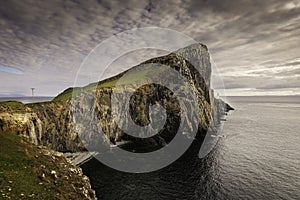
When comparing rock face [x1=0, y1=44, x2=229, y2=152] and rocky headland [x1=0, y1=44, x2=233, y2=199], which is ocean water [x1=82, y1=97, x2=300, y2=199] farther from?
rocky headland [x1=0, y1=44, x2=233, y2=199]

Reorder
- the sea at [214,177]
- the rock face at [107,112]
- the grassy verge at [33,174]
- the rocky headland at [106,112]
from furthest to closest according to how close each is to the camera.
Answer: the rock face at [107,112], the rocky headland at [106,112], the sea at [214,177], the grassy verge at [33,174]

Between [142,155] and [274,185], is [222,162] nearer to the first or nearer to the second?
[274,185]

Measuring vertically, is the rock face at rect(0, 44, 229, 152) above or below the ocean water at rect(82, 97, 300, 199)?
above

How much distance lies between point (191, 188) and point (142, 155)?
34.2m

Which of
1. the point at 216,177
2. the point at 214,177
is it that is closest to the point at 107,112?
the point at 214,177

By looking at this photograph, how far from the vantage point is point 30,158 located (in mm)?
36750

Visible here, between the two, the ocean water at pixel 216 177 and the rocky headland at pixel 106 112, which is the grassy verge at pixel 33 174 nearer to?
the rocky headland at pixel 106 112

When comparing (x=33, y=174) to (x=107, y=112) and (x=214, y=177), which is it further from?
(x=107, y=112)

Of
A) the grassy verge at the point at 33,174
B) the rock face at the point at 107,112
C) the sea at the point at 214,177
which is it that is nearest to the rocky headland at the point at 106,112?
the rock face at the point at 107,112

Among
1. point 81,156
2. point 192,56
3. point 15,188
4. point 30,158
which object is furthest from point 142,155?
point 192,56

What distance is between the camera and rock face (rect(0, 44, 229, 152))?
6523 centimetres

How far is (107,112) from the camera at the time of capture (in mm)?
108812

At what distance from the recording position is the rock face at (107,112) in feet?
214

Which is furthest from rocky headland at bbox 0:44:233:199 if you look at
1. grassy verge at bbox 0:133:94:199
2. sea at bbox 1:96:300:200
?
sea at bbox 1:96:300:200
